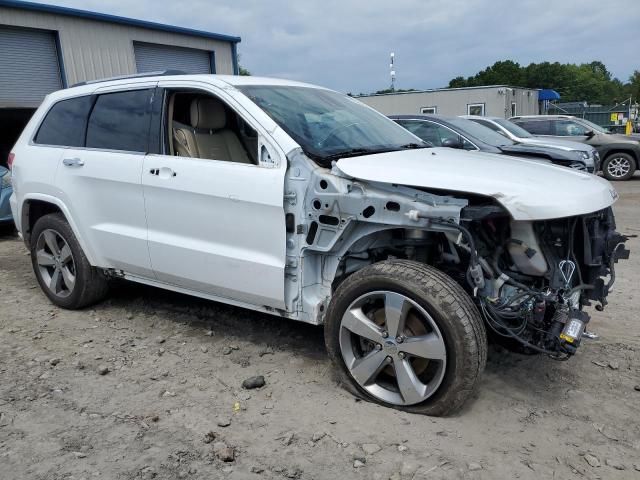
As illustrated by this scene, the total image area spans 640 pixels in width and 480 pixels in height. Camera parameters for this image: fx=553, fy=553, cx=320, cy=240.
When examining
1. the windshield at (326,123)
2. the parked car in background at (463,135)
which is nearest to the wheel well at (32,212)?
the windshield at (326,123)

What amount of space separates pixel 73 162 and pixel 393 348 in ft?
9.51

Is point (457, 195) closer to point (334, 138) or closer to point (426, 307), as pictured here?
point (426, 307)

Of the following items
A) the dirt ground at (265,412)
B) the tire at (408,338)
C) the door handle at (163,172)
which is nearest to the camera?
the dirt ground at (265,412)

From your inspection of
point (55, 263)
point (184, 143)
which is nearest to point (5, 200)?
point (55, 263)

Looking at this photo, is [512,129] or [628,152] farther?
[628,152]

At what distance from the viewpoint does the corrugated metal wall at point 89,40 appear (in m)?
11.9

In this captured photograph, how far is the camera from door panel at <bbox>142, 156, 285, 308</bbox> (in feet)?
10.9

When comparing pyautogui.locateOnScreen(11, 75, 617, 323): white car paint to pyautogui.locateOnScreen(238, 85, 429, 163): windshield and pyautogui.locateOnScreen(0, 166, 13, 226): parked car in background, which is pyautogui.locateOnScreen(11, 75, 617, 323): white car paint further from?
pyautogui.locateOnScreen(0, 166, 13, 226): parked car in background

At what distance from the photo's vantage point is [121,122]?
4121 mm

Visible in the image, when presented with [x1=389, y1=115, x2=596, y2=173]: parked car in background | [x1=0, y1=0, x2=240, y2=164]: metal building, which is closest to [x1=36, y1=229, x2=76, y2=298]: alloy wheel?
[x1=389, y1=115, x2=596, y2=173]: parked car in background

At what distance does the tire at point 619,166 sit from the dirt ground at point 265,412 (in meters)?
10.6

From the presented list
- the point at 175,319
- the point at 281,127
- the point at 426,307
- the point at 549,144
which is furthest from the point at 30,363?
the point at 549,144

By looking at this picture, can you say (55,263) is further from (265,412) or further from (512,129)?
(512,129)

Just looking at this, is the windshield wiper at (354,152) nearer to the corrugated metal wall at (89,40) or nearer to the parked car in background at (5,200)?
the parked car in background at (5,200)
